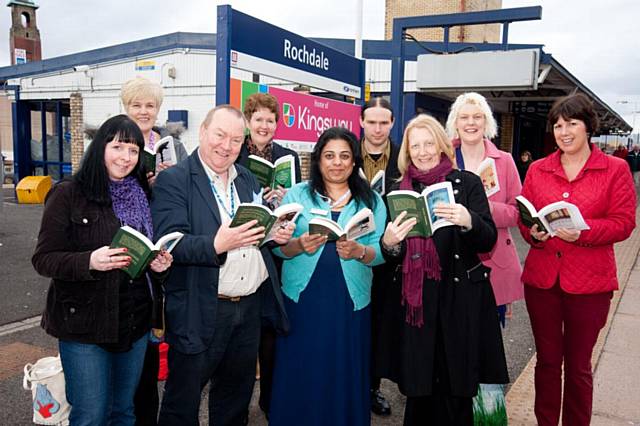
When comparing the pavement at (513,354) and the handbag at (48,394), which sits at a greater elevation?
the handbag at (48,394)

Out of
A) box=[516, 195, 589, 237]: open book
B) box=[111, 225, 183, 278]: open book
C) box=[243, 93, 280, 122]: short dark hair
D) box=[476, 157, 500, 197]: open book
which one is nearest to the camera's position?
box=[111, 225, 183, 278]: open book

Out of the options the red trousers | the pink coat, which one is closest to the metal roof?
the pink coat

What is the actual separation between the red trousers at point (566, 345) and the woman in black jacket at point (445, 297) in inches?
17.5

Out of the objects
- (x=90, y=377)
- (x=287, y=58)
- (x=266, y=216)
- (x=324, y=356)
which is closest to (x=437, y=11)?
(x=287, y=58)

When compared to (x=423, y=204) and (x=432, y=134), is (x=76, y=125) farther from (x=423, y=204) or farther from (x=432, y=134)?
(x=423, y=204)

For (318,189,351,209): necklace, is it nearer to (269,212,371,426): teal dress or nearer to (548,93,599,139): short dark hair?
(269,212,371,426): teal dress

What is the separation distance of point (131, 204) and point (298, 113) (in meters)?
2.64

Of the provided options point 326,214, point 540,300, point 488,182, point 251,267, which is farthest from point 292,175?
point 540,300

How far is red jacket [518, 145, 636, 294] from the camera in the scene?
9.54 ft

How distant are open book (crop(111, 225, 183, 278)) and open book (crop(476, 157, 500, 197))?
1907 millimetres

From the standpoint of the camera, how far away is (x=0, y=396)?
3781 millimetres

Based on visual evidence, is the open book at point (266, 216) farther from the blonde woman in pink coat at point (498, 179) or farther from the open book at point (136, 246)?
the blonde woman in pink coat at point (498, 179)

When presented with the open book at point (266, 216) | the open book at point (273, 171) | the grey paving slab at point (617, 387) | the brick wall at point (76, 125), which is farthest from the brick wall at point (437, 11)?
the open book at point (266, 216)

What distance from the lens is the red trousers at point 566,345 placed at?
9.87ft
